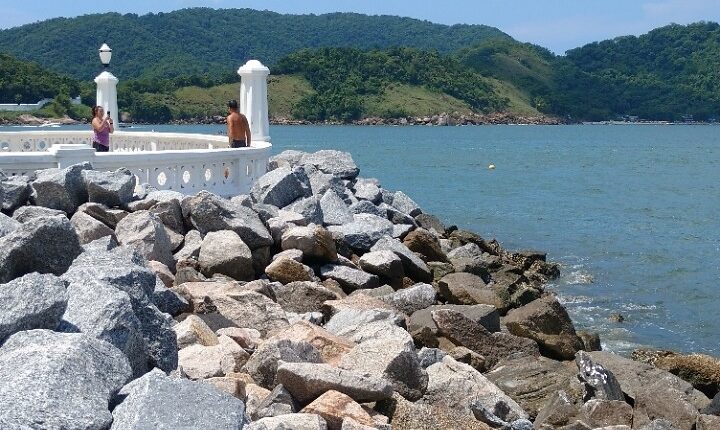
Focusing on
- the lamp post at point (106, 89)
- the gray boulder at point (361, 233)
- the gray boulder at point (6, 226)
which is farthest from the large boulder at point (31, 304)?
the lamp post at point (106, 89)

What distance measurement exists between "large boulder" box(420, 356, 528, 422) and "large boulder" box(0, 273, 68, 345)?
10.4 ft

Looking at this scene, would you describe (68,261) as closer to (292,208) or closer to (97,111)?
(292,208)

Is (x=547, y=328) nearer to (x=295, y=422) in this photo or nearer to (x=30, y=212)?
(x=30, y=212)

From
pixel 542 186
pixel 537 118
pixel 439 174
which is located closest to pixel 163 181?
pixel 542 186

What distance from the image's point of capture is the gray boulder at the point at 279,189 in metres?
14.6

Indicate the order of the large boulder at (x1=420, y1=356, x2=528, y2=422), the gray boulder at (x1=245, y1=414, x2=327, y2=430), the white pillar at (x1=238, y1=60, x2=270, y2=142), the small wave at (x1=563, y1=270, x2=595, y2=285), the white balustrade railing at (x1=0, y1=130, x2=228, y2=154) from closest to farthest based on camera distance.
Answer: the gray boulder at (x1=245, y1=414, x2=327, y2=430) < the large boulder at (x1=420, y1=356, x2=528, y2=422) < the white pillar at (x1=238, y1=60, x2=270, y2=142) < the white balustrade railing at (x1=0, y1=130, x2=228, y2=154) < the small wave at (x1=563, y1=270, x2=595, y2=285)

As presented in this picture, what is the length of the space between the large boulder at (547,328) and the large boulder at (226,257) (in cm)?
323

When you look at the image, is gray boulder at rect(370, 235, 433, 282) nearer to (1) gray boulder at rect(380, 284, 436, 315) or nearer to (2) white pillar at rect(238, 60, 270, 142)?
(1) gray boulder at rect(380, 284, 436, 315)

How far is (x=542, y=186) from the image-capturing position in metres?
50.1

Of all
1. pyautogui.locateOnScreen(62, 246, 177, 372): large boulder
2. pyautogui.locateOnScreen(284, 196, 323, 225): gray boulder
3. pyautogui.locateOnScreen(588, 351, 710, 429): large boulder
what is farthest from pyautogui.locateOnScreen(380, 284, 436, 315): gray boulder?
pyautogui.locateOnScreen(62, 246, 177, 372): large boulder

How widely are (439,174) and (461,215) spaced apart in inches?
881

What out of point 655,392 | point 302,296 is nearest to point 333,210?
point 302,296

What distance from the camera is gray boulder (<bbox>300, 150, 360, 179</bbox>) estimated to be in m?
19.0

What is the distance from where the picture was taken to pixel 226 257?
1109cm
